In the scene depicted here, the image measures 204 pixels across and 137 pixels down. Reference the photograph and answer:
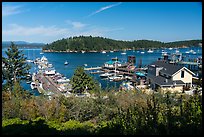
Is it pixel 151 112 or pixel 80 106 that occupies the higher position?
pixel 151 112

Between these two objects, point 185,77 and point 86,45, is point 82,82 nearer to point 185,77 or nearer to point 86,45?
point 185,77

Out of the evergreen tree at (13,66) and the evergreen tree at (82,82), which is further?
the evergreen tree at (82,82)

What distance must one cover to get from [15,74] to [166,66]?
9.35 metres

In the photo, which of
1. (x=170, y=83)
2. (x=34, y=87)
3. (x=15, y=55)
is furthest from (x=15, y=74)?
(x=170, y=83)

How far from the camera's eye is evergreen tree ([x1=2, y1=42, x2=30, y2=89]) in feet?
40.6

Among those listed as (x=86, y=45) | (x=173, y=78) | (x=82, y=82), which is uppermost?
(x=86, y=45)

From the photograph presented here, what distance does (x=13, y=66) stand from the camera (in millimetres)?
12758

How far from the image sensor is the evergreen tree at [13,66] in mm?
12375

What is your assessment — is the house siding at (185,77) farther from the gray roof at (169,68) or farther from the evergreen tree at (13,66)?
the evergreen tree at (13,66)

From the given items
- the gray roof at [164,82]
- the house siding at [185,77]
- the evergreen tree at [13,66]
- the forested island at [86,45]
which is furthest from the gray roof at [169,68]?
the forested island at [86,45]

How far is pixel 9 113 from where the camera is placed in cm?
523

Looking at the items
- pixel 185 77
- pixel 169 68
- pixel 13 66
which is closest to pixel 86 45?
pixel 169 68

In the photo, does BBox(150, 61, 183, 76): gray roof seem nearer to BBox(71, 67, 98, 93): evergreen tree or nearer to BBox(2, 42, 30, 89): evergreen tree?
BBox(71, 67, 98, 93): evergreen tree

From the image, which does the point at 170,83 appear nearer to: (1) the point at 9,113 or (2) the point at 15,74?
(2) the point at 15,74
